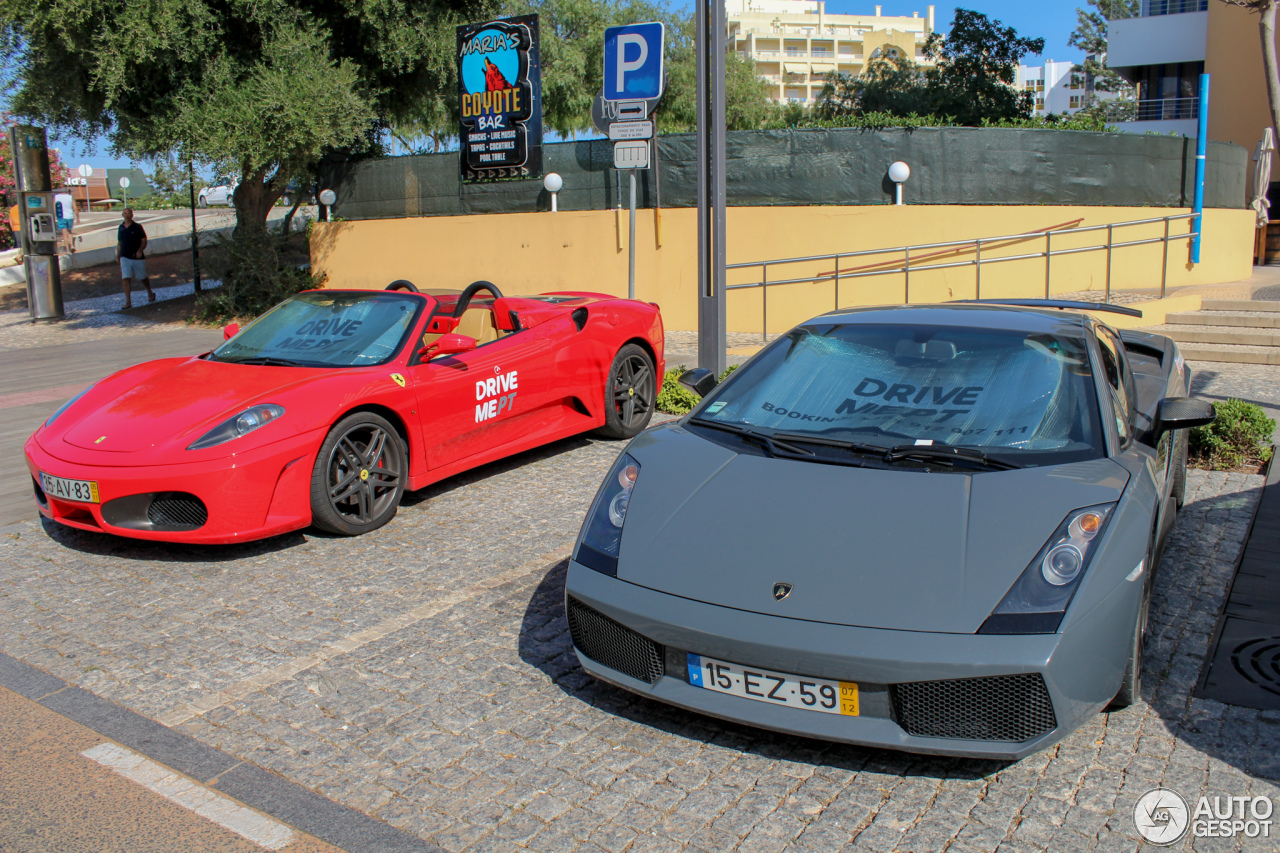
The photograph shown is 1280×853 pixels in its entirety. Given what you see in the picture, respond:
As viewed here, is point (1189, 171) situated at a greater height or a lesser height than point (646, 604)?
greater

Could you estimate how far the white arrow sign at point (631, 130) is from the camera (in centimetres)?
931

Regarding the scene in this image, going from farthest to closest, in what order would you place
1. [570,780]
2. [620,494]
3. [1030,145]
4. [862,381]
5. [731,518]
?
[1030,145] → [862,381] → [620,494] → [731,518] → [570,780]

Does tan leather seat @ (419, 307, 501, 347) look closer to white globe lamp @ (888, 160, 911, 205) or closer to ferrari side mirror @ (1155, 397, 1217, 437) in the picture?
ferrari side mirror @ (1155, 397, 1217, 437)

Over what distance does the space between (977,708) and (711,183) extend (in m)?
6.85

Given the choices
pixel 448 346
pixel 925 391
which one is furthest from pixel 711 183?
pixel 925 391

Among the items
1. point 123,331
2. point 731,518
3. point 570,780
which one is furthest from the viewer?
point 123,331

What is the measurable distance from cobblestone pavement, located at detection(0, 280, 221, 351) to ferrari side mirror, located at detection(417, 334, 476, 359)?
449 inches

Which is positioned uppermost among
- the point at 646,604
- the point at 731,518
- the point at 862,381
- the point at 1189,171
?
the point at 1189,171

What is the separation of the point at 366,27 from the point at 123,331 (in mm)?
6314

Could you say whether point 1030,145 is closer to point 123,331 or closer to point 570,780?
point 570,780

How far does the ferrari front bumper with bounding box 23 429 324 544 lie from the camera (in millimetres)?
4762

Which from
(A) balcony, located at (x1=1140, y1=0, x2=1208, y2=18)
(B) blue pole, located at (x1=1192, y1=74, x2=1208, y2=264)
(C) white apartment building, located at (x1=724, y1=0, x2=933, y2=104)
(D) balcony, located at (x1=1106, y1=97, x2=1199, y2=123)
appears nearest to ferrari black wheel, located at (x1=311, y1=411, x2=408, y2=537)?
(B) blue pole, located at (x1=1192, y1=74, x2=1208, y2=264)

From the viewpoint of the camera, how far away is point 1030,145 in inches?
535

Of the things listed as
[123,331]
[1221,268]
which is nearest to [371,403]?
[123,331]
